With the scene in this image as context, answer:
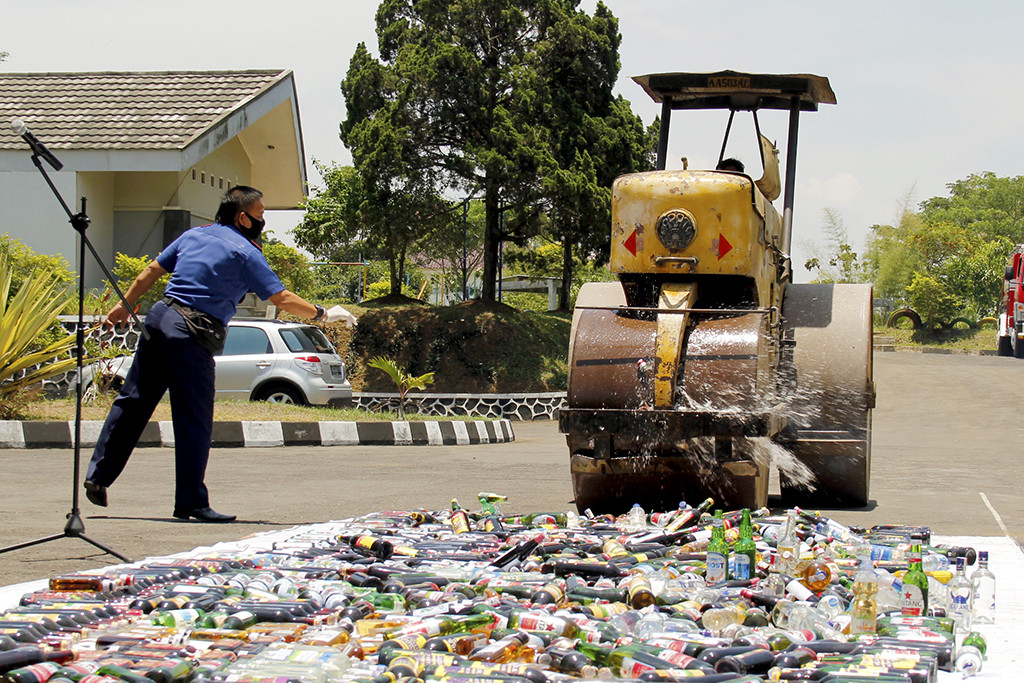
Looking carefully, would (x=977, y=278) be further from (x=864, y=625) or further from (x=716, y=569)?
(x=864, y=625)

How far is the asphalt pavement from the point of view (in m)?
6.17

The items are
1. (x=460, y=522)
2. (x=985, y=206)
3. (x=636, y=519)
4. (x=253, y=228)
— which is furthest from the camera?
(x=985, y=206)

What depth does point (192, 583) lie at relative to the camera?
4.59 meters

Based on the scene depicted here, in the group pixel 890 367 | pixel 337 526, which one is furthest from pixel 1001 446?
pixel 890 367

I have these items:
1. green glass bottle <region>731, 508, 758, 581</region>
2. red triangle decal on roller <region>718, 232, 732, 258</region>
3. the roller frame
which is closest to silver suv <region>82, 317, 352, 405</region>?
the roller frame

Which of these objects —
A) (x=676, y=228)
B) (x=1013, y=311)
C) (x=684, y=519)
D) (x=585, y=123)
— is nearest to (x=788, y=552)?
(x=684, y=519)

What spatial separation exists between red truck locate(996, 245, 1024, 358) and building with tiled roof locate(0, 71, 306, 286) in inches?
874

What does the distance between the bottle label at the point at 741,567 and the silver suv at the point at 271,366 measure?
11.5m

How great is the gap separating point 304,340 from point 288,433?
3.09m

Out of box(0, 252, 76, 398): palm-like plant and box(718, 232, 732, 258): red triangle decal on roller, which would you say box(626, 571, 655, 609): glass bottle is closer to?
box(718, 232, 732, 258): red triangle decal on roller

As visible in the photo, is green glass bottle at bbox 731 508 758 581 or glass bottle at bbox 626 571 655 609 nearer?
glass bottle at bbox 626 571 655 609

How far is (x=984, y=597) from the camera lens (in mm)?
4465

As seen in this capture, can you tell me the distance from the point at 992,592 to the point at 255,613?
2.80m

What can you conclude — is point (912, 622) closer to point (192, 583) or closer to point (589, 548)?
point (589, 548)
